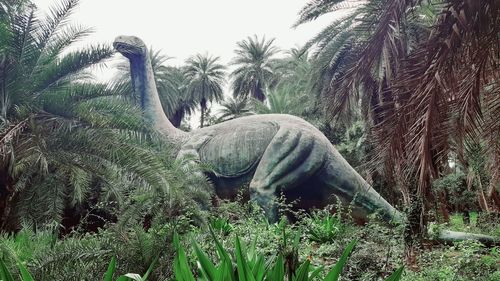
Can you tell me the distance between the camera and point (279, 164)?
8.62m

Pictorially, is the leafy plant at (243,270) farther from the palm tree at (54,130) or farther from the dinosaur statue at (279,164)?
the dinosaur statue at (279,164)

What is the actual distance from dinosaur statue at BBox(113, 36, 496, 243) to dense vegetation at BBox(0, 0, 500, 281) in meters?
0.35

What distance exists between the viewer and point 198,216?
7621mm

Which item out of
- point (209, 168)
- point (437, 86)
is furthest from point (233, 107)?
point (437, 86)

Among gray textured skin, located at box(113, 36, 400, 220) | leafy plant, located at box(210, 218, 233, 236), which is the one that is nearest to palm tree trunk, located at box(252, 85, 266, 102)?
gray textured skin, located at box(113, 36, 400, 220)

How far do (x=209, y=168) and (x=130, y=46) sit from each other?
3.00 meters

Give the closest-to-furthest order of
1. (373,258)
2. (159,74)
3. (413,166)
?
(413,166) < (373,258) < (159,74)

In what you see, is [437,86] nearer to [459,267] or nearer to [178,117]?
[459,267]

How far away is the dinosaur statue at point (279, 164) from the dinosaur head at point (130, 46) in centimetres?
174

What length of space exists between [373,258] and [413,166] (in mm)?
2385

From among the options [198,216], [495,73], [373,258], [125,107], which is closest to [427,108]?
[495,73]

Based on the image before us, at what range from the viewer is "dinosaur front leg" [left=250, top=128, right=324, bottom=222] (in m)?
8.41

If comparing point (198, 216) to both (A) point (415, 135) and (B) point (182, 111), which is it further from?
(B) point (182, 111)

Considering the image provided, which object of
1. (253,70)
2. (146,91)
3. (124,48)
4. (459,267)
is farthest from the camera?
(253,70)
